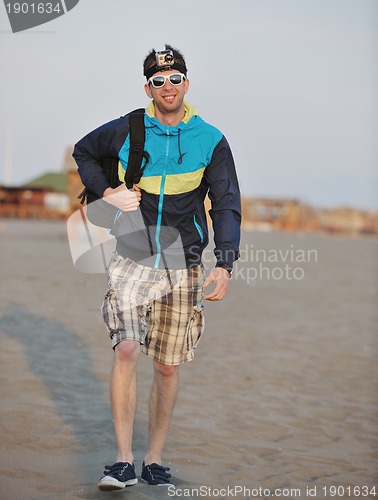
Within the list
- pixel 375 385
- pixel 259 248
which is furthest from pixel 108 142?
pixel 259 248

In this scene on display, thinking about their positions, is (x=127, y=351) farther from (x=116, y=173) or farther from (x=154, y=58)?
(x=154, y=58)

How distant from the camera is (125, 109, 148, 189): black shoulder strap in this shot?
427 centimetres

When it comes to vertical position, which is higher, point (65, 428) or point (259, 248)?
point (65, 428)

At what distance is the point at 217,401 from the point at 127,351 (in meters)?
2.78

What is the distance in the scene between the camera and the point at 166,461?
5066mm

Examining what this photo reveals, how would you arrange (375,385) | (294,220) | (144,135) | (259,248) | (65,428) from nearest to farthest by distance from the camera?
(144,135)
(65,428)
(375,385)
(259,248)
(294,220)

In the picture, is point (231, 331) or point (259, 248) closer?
point (231, 331)

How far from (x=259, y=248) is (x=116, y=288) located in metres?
21.8

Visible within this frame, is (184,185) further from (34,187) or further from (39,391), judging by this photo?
(34,187)

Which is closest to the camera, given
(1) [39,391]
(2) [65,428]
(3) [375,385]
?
(2) [65,428]

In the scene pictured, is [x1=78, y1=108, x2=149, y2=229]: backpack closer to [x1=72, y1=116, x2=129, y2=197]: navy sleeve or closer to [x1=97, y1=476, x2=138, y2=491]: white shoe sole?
[x1=72, y1=116, x2=129, y2=197]: navy sleeve

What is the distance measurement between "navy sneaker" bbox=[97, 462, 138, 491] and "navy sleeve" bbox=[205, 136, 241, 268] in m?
1.13

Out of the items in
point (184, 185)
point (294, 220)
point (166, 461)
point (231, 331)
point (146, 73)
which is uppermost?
point (146, 73)

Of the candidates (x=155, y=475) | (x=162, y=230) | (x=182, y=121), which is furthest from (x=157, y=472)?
(x=182, y=121)
